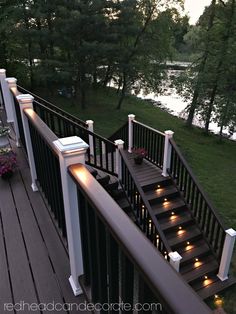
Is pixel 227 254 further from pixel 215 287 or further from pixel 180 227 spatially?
pixel 180 227

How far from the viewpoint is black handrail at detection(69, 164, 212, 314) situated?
67 centimetres

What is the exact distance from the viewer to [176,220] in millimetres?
5215

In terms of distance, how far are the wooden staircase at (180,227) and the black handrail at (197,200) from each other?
0.10 metres

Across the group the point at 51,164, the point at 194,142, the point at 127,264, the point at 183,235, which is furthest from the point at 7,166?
the point at 194,142

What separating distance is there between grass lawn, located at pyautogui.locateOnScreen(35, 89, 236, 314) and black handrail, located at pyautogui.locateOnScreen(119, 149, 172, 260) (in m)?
1.38

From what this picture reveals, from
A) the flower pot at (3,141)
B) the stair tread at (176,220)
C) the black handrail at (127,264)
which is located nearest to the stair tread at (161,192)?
the stair tread at (176,220)

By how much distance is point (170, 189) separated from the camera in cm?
570

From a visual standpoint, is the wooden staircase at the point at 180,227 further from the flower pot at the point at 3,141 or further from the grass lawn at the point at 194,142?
the flower pot at the point at 3,141

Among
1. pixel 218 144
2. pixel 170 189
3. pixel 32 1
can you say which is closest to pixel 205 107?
pixel 218 144

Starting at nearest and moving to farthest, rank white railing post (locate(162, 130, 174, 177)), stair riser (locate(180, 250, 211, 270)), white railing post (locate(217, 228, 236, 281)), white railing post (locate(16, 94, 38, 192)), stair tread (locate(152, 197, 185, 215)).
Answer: white railing post (locate(16, 94, 38, 192)) < white railing post (locate(217, 228, 236, 281)) < stair riser (locate(180, 250, 211, 270)) < stair tread (locate(152, 197, 185, 215)) < white railing post (locate(162, 130, 174, 177))

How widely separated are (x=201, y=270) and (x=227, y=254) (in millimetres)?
588

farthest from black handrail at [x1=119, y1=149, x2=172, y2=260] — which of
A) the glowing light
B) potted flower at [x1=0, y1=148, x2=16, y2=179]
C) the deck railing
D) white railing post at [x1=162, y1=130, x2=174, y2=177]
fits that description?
potted flower at [x1=0, y1=148, x2=16, y2=179]

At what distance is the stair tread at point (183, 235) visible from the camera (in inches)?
192

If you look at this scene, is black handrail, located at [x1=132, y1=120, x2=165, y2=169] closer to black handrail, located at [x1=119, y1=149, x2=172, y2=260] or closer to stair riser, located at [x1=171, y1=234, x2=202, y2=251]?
black handrail, located at [x1=119, y1=149, x2=172, y2=260]
